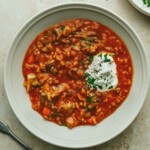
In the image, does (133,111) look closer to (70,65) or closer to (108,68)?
(108,68)

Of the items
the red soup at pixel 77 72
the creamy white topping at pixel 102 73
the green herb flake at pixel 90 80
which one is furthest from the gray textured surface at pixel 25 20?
the green herb flake at pixel 90 80

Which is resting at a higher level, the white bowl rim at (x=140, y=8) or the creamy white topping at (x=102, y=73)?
the white bowl rim at (x=140, y=8)

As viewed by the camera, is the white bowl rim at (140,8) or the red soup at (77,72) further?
the white bowl rim at (140,8)

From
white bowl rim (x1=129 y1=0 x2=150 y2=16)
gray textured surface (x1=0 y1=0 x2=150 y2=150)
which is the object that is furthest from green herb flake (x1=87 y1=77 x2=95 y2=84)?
white bowl rim (x1=129 y1=0 x2=150 y2=16)

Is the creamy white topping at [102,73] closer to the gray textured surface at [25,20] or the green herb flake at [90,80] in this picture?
the green herb flake at [90,80]

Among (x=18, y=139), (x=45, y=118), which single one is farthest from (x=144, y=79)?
(x=18, y=139)

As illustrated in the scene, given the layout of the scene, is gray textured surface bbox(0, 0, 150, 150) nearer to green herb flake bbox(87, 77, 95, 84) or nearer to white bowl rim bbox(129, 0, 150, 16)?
white bowl rim bbox(129, 0, 150, 16)

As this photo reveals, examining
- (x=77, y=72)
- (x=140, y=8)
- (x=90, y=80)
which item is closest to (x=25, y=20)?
(x=77, y=72)

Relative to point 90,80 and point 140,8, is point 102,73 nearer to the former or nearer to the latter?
point 90,80
